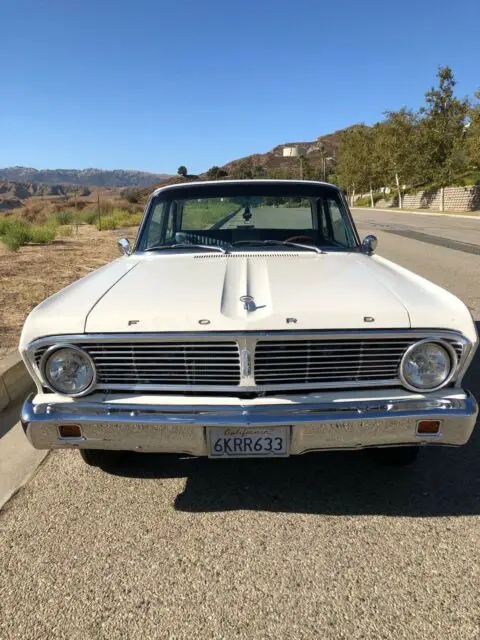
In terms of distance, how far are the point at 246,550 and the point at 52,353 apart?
4.15 feet

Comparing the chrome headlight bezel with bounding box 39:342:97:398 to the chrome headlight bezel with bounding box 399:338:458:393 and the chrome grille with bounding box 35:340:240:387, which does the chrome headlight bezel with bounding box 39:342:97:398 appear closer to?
the chrome grille with bounding box 35:340:240:387

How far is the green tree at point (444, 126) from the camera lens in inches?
1453

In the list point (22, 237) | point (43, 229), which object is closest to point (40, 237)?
point (22, 237)

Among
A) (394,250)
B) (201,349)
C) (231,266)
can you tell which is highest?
(231,266)

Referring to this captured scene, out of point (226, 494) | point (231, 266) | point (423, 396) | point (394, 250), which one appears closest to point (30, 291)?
point (231, 266)

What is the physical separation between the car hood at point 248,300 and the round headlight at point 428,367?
177 millimetres

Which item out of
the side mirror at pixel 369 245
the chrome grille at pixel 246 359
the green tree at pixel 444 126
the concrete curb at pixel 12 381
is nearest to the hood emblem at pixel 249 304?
the chrome grille at pixel 246 359

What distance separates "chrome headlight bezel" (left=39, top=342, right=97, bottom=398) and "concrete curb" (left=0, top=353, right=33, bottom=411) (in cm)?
169

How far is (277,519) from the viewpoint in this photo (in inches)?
100

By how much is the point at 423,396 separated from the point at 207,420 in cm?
99

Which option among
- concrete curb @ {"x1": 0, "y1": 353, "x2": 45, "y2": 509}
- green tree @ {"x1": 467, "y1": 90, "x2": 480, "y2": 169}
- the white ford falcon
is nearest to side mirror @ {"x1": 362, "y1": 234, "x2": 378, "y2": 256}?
the white ford falcon

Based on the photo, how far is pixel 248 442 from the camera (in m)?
2.33

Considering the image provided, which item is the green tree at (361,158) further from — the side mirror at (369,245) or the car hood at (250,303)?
the car hood at (250,303)

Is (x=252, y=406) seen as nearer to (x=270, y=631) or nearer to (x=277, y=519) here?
(x=277, y=519)
